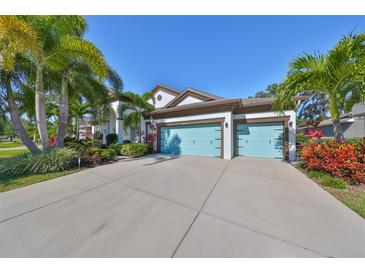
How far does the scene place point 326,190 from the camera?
444 cm

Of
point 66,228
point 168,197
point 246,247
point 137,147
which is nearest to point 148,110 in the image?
point 137,147

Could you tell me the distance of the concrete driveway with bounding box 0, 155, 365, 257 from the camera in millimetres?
2232

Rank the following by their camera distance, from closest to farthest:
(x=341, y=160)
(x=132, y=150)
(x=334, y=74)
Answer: (x=341, y=160)
(x=334, y=74)
(x=132, y=150)

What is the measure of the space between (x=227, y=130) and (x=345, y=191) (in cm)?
614

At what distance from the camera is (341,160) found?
16.9 feet

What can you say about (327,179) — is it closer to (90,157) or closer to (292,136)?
(292,136)

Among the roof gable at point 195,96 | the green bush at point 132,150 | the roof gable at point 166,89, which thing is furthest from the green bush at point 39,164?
the roof gable at point 166,89

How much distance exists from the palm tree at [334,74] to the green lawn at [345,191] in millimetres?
2118

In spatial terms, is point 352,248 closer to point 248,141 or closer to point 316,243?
point 316,243

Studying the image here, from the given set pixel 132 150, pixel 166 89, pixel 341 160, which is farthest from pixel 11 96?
pixel 341 160

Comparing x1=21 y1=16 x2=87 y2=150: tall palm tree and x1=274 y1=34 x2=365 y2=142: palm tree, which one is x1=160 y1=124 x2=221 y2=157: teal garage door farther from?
x1=21 y1=16 x2=87 y2=150: tall palm tree

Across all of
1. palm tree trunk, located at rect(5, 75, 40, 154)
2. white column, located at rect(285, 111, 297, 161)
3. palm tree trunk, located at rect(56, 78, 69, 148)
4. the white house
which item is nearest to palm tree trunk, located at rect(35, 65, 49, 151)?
palm tree trunk, located at rect(56, 78, 69, 148)

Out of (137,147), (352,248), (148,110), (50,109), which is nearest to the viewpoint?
(352,248)

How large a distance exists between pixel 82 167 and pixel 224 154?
8.20 metres
